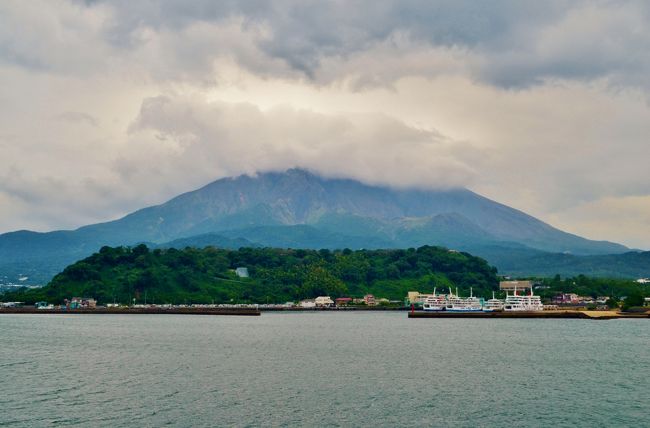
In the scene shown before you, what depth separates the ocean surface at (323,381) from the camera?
5003 cm

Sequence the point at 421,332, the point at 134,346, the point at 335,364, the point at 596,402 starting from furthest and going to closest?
the point at 421,332 < the point at 134,346 < the point at 335,364 < the point at 596,402

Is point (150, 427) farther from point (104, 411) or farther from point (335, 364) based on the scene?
point (335, 364)

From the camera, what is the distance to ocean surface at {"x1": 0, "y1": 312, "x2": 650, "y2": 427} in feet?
164

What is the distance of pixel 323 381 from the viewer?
64.8m

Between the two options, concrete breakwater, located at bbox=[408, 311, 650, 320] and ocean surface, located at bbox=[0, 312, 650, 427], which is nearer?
ocean surface, located at bbox=[0, 312, 650, 427]

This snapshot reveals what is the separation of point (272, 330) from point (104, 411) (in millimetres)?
79698

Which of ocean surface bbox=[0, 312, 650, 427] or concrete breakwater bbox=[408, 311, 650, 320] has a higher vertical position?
concrete breakwater bbox=[408, 311, 650, 320]

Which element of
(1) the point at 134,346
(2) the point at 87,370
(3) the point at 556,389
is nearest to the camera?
(3) the point at 556,389

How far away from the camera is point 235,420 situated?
159 ft

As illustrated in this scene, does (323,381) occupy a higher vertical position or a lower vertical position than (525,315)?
lower

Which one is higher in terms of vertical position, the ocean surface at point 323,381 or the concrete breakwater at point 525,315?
the concrete breakwater at point 525,315

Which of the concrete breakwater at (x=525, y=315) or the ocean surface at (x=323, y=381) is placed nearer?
the ocean surface at (x=323, y=381)

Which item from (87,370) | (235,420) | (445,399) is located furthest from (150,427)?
(87,370)

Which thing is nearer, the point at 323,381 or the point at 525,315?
the point at 323,381
